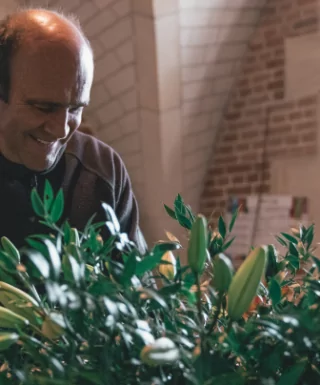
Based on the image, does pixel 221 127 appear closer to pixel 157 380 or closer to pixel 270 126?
pixel 270 126

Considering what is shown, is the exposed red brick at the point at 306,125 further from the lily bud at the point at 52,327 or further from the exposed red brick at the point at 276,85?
the lily bud at the point at 52,327

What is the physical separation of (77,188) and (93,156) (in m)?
0.10

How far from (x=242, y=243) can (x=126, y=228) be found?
2.07m

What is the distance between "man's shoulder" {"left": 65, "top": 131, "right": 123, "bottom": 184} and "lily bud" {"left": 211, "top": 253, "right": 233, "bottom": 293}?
2.38 ft

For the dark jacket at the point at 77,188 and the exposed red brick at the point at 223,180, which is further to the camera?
the exposed red brick at the point at 223,180

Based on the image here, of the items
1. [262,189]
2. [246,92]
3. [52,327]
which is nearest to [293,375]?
[52,327]

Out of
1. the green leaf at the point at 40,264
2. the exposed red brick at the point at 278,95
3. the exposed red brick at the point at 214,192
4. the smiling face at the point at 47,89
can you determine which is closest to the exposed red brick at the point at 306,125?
the exposed red brick at the point at 278,95

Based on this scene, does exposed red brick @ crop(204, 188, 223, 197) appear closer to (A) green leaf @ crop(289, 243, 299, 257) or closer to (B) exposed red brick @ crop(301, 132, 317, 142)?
(B) exposed red brick @ crop(301, 132, 317, 142)

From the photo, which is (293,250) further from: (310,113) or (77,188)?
(310,113)

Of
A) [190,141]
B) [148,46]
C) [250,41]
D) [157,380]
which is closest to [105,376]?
[157,380]

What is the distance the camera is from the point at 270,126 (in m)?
2.98

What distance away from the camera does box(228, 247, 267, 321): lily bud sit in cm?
33

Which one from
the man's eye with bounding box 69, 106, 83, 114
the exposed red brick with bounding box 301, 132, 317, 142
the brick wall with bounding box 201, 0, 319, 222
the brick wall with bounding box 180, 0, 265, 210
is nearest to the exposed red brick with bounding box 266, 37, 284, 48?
the brick wall with bounding box 201, 0, 319, 222

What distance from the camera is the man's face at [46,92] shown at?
776 mm
